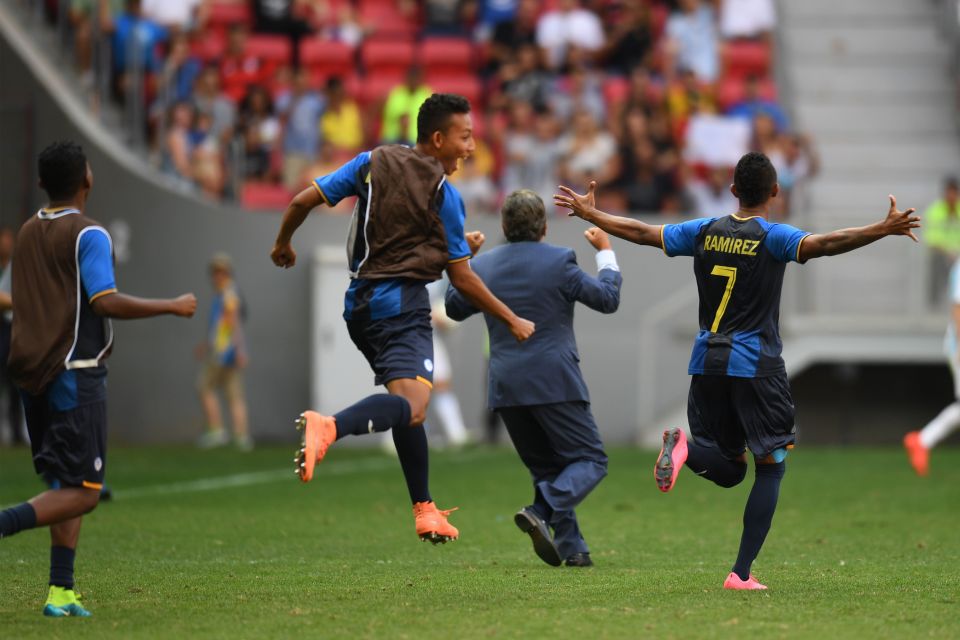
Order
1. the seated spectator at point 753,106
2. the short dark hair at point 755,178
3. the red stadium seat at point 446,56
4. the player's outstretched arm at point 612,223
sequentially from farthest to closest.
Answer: the red stadium seat at point 446,56 → the seated spectator at point 753,106 → the player's outstretched arm at point 612,223 → the short dark hair at point 755,178

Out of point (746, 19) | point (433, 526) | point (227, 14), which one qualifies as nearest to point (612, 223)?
point (433, 526)

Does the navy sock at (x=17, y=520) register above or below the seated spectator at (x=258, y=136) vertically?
below

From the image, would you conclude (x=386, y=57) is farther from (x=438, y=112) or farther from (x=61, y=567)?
(x=61, y=567)

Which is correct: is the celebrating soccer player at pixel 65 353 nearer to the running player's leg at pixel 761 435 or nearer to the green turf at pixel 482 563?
the green turf at pixel 482 563

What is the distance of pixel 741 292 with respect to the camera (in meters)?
7.86

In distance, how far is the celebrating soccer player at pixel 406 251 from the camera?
7.81 m

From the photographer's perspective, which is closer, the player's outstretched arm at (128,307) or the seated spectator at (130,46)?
the player's outstretched arm at (128,307)

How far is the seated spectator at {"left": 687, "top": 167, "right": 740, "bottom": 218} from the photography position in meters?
20.8

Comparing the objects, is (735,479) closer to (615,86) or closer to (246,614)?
(246,614)

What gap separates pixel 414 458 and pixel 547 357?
1.15 meters

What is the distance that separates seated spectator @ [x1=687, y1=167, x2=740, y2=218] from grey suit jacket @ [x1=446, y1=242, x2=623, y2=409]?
12.0 metres

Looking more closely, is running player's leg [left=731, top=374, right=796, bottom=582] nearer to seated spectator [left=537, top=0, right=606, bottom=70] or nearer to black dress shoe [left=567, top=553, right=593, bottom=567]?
black dress shoe [left=567, top=553, right=593, bottom=567]

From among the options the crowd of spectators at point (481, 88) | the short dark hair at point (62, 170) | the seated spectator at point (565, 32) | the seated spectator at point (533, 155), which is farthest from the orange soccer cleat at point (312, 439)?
the seated spectator at point (565, 32)

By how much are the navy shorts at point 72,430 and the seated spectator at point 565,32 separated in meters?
16.3
